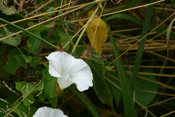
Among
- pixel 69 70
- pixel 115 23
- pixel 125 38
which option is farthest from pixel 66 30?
pixel 115 23

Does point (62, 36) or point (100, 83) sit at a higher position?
point (62, 36)

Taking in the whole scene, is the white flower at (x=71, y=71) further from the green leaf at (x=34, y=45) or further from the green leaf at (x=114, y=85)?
the green leaf at (x=114, y=85)

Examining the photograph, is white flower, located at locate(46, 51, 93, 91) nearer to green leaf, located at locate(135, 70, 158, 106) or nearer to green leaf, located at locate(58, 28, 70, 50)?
green leaf, located at locate(58, 28, 70, 50)

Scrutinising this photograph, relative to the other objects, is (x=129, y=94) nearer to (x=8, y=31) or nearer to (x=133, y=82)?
(x=133, y=82)

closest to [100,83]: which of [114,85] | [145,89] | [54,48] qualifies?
[54,48]

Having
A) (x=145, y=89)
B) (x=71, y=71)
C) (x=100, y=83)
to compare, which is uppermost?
(x=71, y=71)

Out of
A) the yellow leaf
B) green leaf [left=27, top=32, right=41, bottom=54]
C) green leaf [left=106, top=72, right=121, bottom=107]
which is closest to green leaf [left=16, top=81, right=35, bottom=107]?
green leaf [left=27, top=32, right=41, bottom=54]

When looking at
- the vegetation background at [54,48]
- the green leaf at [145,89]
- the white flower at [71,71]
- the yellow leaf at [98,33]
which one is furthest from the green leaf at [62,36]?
the green leaf at [145,89]

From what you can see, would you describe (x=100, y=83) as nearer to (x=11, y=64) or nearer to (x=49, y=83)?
(x=49, y=83)
